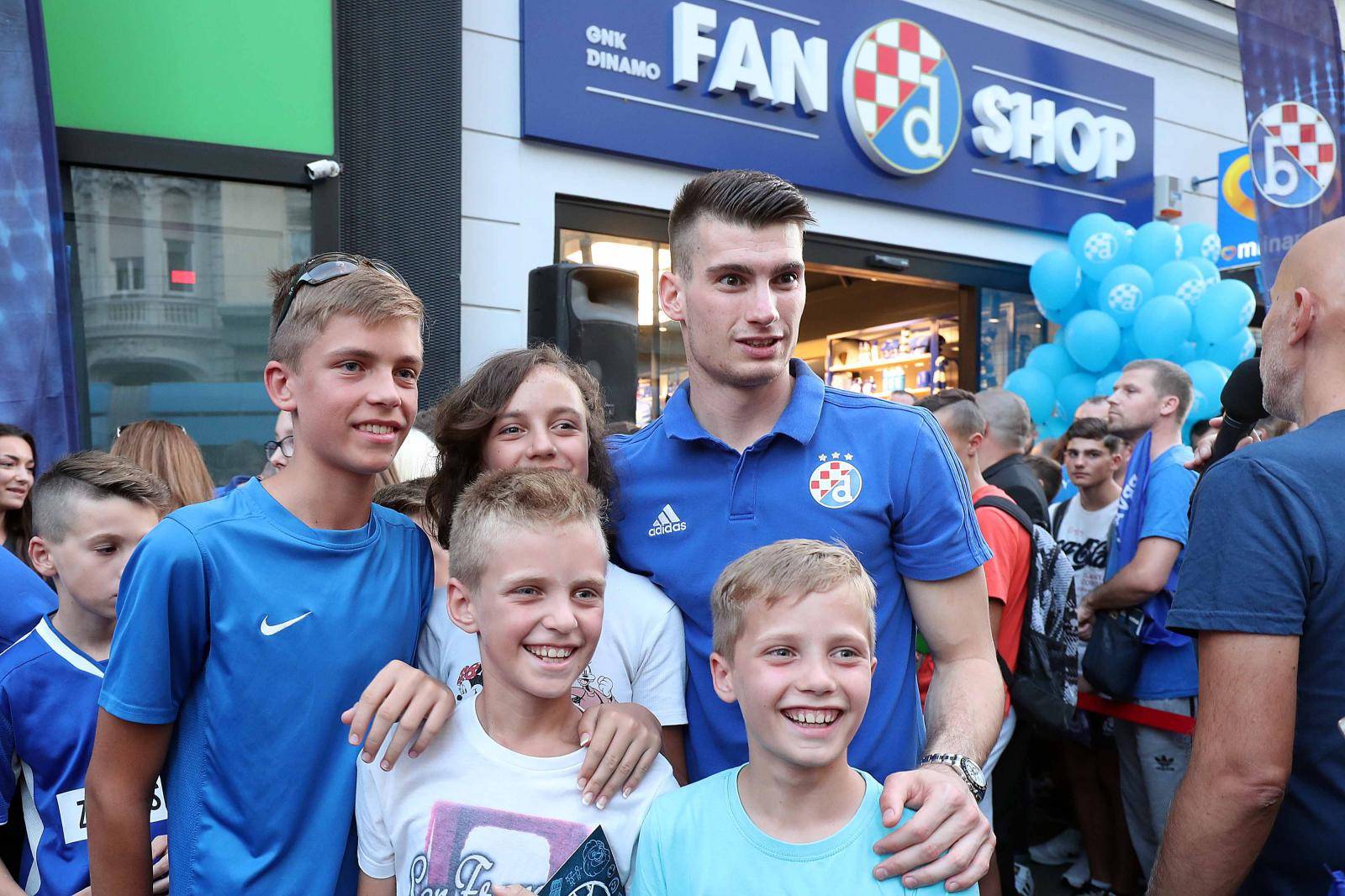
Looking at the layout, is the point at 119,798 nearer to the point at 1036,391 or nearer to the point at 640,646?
the point at 640,646

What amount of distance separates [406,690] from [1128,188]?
873cm

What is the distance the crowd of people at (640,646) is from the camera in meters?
1.59

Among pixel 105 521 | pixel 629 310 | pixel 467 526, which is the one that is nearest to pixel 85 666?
pixel 105 521

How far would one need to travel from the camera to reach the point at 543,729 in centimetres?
171

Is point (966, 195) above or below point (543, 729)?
above

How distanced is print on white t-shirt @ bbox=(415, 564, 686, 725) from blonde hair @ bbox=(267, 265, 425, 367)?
0.55 meters

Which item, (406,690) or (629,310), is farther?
(629,310)

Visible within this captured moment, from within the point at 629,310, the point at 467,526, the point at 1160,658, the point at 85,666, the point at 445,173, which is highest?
the point at 445,173

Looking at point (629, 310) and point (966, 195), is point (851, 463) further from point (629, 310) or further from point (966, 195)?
point (966, 195)

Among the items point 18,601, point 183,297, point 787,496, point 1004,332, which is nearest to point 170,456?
point 18,601

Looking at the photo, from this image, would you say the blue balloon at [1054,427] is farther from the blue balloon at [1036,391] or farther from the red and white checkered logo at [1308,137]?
the red and white checkered logo at [1308,137]

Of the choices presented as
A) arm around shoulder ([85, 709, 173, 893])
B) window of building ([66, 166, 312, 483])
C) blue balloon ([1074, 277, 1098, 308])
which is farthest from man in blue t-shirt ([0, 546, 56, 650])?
blue balloon ([1074, 277, 1098, 308])

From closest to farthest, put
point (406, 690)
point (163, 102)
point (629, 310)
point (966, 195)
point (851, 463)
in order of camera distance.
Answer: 1. point (406, 690)
2. point (851, 463)
3. point (163, 102)
4. point (629, 310)
5. point (966, 195)

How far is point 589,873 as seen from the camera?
1569 millimetres
